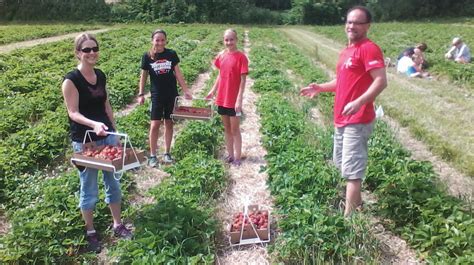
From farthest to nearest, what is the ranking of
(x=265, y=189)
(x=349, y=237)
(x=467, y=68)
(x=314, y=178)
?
(x=467, y=68), (x=265, y=189), (x=314, y=178), (x=349, y=237)

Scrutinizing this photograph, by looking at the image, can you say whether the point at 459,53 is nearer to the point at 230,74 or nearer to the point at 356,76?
the point at 230,74

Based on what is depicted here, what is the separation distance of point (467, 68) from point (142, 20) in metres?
39.2

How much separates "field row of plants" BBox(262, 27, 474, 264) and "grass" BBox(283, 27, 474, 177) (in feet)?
3.34

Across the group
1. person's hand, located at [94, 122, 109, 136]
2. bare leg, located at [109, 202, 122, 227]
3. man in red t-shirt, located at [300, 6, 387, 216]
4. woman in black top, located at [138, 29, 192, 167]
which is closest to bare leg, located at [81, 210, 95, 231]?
bare leg, located at [109, 202, 122, 227]

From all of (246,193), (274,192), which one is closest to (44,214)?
(246,193)

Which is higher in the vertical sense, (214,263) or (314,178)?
(314,178)

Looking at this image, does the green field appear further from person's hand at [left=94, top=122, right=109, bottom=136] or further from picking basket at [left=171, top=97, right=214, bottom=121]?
person's hand at [left=94, top=122, right=109, bottom=136]

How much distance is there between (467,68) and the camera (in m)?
12.1

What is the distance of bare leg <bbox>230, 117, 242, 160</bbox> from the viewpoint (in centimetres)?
615

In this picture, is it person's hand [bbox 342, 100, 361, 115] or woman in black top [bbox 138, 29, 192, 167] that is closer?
person's hand [bbox 342, 100, 361, 115]

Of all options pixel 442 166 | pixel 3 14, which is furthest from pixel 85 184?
pixel 3 14

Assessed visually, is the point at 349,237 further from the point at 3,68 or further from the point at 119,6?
the point at 119,6

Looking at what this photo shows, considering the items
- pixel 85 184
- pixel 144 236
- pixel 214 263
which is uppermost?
pixel 85 184

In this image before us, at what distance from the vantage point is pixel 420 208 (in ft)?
14.2
